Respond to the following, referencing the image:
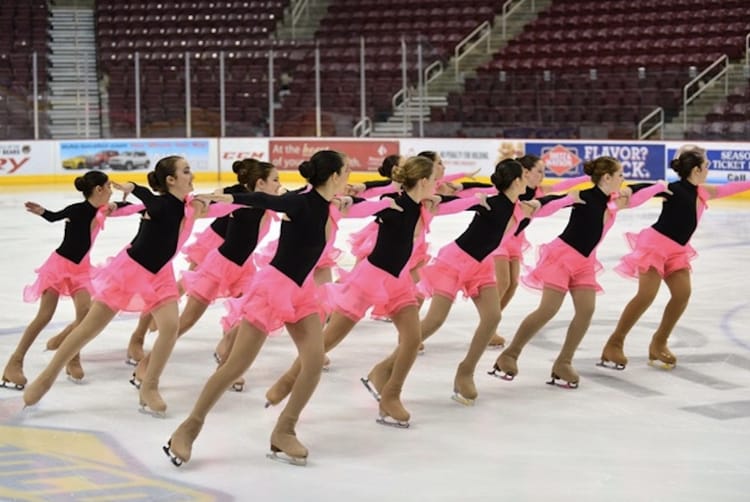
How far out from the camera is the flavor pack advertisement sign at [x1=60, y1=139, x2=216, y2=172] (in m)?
22.4

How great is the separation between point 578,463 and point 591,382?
174 cm

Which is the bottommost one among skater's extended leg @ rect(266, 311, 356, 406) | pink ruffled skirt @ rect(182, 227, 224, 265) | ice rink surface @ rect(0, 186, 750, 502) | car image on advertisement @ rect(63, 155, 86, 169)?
ice rink surface @ rect(0, 186, 750, 502)

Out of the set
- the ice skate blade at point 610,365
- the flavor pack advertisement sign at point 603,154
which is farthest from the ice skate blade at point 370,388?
the flavor pack advertisement sign at point 603,154

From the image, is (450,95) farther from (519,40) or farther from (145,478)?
(145,478)

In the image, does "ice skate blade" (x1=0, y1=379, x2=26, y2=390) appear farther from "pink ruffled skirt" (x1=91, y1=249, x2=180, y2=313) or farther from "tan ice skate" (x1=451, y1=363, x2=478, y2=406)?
"tan ice skate" (x1=451, y1=363, x2=478, y2=406)

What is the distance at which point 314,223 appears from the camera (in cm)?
541

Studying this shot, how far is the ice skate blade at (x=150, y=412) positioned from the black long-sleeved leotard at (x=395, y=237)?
51.7 inches

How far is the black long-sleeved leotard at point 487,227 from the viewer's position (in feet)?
21.7

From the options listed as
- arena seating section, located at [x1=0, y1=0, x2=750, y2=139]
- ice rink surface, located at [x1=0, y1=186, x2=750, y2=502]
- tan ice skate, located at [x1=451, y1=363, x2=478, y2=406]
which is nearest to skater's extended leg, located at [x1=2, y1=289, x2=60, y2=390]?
ice rink surface, located at [x1=0, y1=186, x2=750, y2=502]

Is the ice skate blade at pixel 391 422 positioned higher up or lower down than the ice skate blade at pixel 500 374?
lower down

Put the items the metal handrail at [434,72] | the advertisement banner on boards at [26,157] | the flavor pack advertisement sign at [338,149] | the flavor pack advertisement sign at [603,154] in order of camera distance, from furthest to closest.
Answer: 1. the metal handrail at [434,72]
2. the flavor pack advertisement sign at [338,149]
3. the advertisement banner on boards at [26,157]
4. the flavor pack advertisement sign at [603,154]

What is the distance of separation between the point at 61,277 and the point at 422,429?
2.32m

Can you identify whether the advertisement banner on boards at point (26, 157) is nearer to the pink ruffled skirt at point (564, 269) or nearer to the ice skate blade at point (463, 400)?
the pink ruffled skirt at point (564, 269)

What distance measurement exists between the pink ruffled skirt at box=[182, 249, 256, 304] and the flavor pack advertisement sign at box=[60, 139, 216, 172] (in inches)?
622
